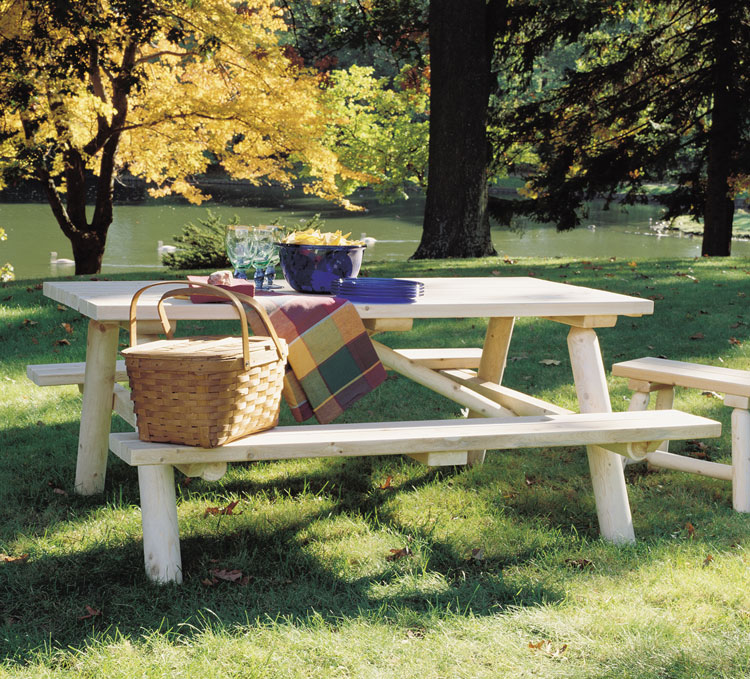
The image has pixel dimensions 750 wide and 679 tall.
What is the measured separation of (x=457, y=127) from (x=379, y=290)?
8.85 metres

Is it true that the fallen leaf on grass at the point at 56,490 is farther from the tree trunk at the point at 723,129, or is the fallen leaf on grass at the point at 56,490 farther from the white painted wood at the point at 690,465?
the tree trunk at the point at 723,129

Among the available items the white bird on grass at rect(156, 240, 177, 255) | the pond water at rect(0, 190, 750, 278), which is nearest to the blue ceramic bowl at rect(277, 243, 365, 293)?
the pond water at rect(0, 190, 750, 278)

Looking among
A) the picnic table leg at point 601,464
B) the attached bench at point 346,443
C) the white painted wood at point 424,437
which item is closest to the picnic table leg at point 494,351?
the picnic table leg at point 601,464

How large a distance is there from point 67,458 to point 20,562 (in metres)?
1.29

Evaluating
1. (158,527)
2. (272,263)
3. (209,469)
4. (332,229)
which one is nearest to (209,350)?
(209,469)

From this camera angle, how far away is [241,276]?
378 centimetres

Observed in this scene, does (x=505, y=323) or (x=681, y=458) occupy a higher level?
(x=505, y=323)

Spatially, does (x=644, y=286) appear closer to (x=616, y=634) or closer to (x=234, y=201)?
(x=616, y=634)

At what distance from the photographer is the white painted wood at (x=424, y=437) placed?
9.38 ft

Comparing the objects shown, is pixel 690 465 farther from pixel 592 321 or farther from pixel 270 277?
pixel 270 277

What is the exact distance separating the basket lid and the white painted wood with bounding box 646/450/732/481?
1.98 metres

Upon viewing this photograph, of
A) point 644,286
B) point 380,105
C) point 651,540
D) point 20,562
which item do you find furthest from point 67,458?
point 380,105

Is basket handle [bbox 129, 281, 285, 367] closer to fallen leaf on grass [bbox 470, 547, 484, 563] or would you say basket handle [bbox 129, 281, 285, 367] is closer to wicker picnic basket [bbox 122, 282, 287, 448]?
wicker picnic basket [bbox 122, 282, 287, 448]

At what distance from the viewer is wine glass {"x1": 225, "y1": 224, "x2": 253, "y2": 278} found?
143 inches
